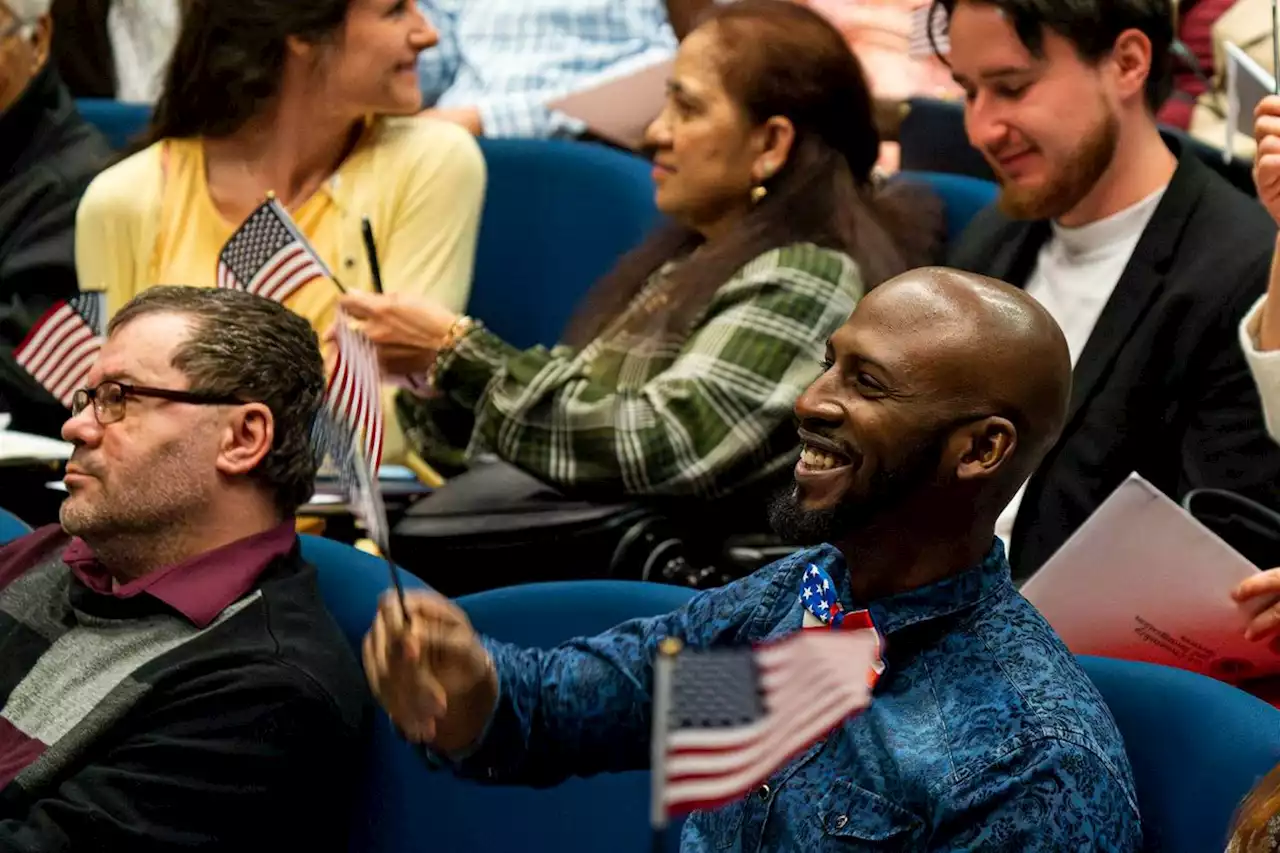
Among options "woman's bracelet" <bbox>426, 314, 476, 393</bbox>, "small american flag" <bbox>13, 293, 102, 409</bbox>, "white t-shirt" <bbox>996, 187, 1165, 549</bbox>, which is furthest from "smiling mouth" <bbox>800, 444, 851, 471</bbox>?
"small american flag" <bbox>13, 293, 102, 409</bbox>

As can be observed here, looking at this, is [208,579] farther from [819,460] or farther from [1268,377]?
[1268,377]

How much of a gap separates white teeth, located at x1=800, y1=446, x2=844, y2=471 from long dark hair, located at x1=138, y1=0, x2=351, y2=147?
1.82 metres

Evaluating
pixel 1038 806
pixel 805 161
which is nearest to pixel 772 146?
pixel 805 161

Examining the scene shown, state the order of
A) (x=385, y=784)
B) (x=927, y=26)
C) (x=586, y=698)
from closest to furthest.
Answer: (x=586, y=698) → (x=385, y=784) → (x=927, y=26)

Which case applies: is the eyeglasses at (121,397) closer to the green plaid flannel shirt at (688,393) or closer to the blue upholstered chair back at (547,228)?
the green plaid flannel shirt at (688,393)

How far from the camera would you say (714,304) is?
2.61 m

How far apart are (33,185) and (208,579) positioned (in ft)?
Result: 5.43

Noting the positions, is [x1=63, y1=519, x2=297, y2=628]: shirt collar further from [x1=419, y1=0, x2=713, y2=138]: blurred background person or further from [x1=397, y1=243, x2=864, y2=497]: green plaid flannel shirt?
[x1=419, y1=0, x2=713, y2=138]: blurred background person

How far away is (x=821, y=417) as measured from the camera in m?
1.57

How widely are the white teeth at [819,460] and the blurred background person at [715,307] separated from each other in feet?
2.91

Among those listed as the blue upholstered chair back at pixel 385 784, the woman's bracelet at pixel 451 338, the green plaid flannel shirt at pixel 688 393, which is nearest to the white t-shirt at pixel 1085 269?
the green plaid flannel shirt at pixel 688 393

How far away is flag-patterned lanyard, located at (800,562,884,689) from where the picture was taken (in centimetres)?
152

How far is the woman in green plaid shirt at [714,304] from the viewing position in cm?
251

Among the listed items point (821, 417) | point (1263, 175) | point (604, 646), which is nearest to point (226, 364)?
point (604, 646)
